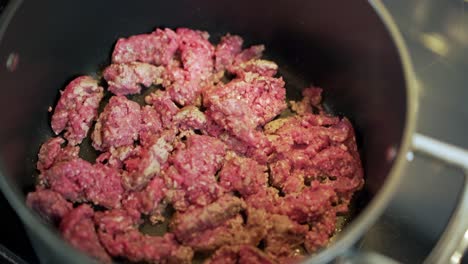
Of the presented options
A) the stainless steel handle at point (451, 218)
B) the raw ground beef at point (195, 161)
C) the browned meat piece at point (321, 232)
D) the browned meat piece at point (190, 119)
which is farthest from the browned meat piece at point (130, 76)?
the stainless steel handle at point (451, 218)

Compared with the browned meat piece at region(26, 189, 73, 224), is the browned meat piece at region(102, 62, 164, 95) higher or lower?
higher

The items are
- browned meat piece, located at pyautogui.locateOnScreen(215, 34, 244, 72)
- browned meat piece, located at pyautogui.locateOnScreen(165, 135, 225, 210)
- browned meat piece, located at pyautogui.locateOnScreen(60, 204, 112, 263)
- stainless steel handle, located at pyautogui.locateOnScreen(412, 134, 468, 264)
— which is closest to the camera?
stainless steel handle, located at pyautogui.locateOnScreen(412, 134, 468, 264)

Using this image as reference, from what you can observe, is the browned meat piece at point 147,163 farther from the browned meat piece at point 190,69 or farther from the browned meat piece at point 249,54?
the browned meat piece at point 249,54

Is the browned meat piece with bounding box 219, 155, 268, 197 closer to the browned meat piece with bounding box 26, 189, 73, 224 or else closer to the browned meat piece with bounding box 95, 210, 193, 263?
the browned meat piece with bounding box 95, 210, 193, 263

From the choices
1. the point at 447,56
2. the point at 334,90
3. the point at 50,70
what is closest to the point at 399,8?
the point at 447,56

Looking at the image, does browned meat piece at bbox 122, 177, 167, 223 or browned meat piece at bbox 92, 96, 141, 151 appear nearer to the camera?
browned meat piece at bbox 122, 177, 167, 223

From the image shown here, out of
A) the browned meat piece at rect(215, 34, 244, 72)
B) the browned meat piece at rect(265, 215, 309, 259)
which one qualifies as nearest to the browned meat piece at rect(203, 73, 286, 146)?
the browned meat piece at rect(215, 34, 244, 72)
